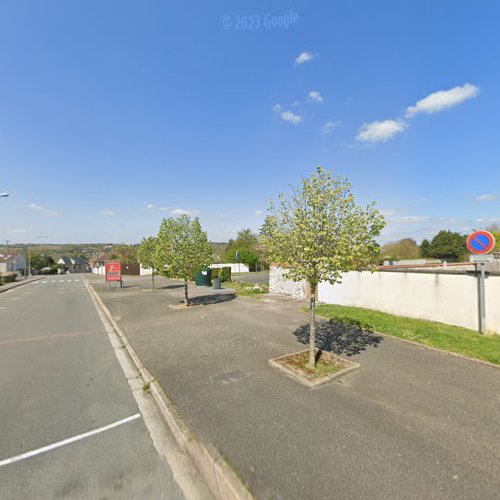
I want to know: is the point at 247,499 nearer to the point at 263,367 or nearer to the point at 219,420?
the point at 219,420

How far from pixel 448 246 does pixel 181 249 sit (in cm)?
6137

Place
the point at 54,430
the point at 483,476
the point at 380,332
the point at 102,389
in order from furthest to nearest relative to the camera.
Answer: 1. the point at 380,332
2. the point at 102,389
3. the point at 54,430
4. the point at 483,476

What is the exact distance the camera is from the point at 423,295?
31.0ft

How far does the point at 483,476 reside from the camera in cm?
289

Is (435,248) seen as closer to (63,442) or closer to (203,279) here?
(203,279)

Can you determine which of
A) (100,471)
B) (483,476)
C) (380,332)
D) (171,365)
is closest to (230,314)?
(171,365)

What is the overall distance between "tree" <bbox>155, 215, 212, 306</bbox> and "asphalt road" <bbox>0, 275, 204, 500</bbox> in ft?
17.5

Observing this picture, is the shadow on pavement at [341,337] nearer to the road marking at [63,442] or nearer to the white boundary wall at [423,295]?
the white boundary wall at [423,295]

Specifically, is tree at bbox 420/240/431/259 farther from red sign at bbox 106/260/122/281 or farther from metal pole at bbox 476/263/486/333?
red sign at bbox 106/260/122/281

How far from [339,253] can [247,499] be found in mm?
4065

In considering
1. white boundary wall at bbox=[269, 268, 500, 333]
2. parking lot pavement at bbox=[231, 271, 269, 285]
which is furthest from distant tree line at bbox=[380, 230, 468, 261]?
white boundary wall at bbox=[269, 268, 500, 333]

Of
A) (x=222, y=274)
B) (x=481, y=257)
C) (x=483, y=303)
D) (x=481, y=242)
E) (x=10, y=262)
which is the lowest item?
(x=222, y=274)

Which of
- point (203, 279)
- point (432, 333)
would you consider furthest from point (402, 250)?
point (432, 333)

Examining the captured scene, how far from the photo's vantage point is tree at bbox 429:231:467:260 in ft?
173
